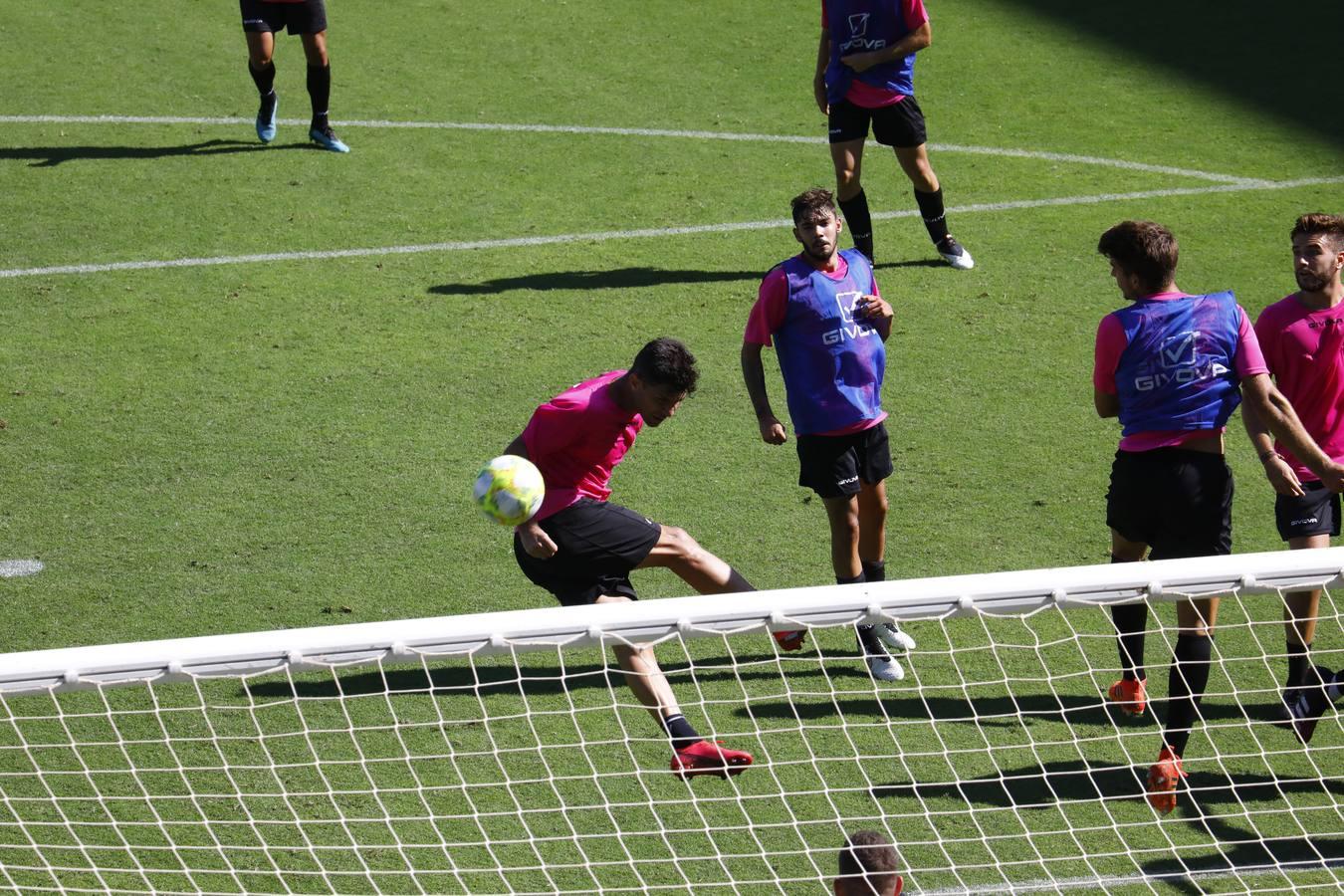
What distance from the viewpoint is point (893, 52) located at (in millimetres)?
9539

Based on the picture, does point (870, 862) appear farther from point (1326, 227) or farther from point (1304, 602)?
point (1326, 227)

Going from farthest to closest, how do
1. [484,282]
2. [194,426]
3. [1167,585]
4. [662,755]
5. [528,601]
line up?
1. [484,282]
2. [194,426]
3. [528,601]
4. [662,755]
5. [1167,585]

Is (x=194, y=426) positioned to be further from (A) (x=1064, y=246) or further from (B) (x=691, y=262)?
(A) (x=1064, y=246)

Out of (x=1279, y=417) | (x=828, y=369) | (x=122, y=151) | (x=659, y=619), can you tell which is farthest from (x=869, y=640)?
(x=122, y=151)

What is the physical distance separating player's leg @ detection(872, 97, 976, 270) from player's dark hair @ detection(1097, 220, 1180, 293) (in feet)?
14.2

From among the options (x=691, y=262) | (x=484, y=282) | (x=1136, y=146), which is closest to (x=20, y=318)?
(x=484, y=282)

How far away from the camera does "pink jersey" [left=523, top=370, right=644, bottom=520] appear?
564cm

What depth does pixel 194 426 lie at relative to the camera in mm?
8164

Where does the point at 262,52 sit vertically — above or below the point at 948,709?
above

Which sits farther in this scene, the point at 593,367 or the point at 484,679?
the point at 593,367

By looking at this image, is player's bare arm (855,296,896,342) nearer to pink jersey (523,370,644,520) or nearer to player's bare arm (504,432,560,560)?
pink jersey (523,370,644,520)

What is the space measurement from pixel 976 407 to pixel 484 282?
3.32 metres

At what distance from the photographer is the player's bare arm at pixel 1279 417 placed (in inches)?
212

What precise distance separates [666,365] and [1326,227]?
8.06 ft
